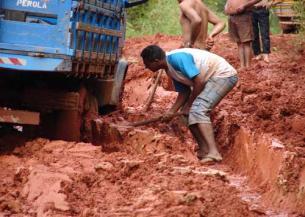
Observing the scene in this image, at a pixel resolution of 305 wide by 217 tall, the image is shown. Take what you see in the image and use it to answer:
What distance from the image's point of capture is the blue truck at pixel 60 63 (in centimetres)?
756

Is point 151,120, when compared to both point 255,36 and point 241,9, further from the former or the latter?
point 255,36

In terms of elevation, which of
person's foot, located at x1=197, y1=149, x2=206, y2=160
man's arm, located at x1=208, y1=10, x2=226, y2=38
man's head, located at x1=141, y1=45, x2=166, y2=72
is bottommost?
person's foot, located at x1=197, y1=149, x2=206, y2=160

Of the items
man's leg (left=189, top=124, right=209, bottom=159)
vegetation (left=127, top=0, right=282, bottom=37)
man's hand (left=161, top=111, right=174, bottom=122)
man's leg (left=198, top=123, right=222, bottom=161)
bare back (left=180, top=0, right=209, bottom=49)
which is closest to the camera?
man's leg (left=198, top=123, right=222, bottom=161)

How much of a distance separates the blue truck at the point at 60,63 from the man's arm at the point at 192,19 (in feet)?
3.59

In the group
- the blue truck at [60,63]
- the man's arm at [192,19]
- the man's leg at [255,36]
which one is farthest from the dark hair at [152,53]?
the man's leg at [255,36]

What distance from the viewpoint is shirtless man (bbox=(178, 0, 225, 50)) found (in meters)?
10.5

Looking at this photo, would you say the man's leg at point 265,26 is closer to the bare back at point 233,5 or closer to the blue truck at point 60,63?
the bare back at point 233,5

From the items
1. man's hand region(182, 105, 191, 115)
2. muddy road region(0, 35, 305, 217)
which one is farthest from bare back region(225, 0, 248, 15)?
man's hand region(182, 105, 191, 115)

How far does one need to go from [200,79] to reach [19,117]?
207 centimetres

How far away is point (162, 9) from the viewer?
21.6 metres

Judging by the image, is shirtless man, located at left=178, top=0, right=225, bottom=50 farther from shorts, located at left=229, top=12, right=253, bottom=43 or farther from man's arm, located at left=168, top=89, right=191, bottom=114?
shorts, located at left=229, top=12, right=253, bottom=43

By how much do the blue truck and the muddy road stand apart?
→ 390 millimetres

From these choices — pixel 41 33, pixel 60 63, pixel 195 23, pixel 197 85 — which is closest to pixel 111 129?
pixel 197 85

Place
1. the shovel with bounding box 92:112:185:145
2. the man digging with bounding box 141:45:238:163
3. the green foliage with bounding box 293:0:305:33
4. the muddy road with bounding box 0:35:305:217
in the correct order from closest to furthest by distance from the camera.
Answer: the muddy road with bounding box 0:35:305:217
the man digging with bounding box 141:45:238:163
the shovel with bounding box 92:112:185:145
the green foliage with bounding box 293:0:305:33
